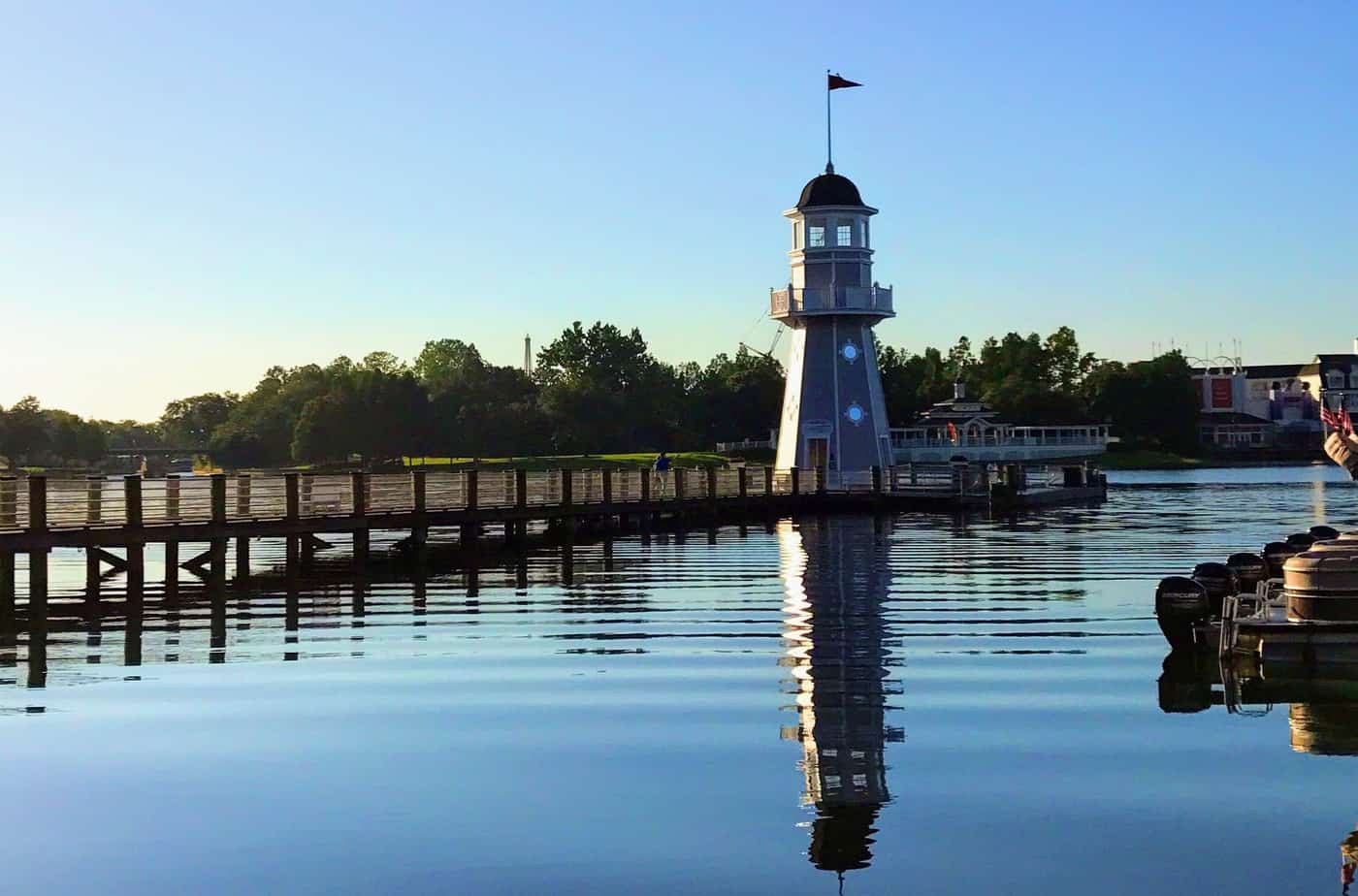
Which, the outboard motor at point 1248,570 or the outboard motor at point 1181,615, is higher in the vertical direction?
the outboard motor at point 1248,570

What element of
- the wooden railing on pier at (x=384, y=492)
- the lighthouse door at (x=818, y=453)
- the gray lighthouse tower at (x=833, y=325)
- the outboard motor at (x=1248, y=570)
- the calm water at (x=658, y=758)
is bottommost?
the calm water at (x=658, y=758)

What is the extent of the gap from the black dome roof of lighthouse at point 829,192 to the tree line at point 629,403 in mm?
62401

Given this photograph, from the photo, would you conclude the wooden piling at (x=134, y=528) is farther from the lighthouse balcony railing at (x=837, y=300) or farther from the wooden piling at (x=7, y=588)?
the lighthouse balcony railing at (x=837, y=300)

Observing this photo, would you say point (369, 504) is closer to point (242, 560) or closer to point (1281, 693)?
point (242, 560)

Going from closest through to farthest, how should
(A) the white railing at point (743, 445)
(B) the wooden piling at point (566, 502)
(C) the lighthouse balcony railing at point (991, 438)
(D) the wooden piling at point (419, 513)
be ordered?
(D) the wooden piling at point (419, 513) → (B) the wooden piling at point (566, 502) → (C) the lighthouse balcony railing at point (991, 438) → (A) the white railing at point (743, 445)

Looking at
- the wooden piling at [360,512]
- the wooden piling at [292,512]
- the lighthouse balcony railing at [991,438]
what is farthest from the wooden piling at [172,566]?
the lighthouse balcony railing at [991,438]

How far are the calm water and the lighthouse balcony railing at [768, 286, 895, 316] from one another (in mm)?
34019

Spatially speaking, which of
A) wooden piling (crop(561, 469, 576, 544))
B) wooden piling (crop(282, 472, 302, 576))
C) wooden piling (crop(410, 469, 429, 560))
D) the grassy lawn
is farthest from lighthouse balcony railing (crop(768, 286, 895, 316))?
the grassy lawn

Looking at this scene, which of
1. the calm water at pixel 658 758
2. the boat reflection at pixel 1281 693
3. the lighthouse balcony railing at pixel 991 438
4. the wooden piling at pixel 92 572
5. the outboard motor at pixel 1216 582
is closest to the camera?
the calm water at pixel 658 758

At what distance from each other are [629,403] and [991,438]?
36.7 meters

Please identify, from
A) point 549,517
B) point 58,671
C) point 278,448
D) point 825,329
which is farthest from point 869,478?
point 278,448

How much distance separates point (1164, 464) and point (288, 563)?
374 feet

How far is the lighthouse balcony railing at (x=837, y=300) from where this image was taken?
6119 cm

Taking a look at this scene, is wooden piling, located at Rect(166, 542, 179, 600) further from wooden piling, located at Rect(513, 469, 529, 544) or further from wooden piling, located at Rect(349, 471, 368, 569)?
wooden piling, located at Rect(513, 469, 529, 544)
